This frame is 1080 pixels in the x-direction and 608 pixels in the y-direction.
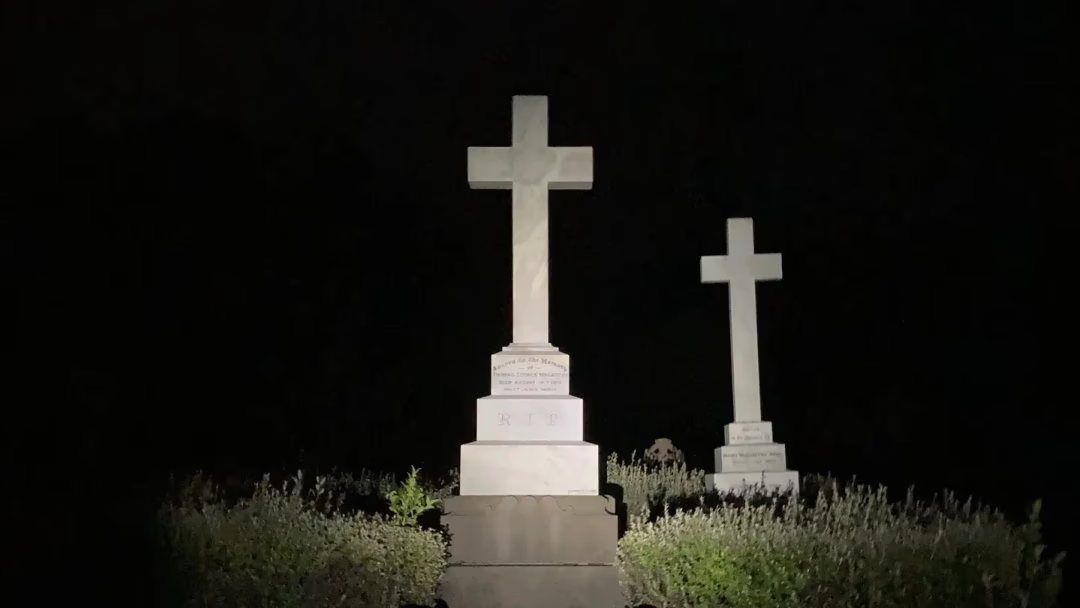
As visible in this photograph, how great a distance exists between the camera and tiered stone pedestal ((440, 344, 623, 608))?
6344 millimetres

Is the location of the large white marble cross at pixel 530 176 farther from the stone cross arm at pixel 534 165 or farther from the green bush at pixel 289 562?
the green bush at pixel 289 562

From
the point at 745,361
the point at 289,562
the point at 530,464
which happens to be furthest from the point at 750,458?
the point at 289,562

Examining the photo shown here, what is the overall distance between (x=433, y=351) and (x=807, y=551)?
1639 centimetres

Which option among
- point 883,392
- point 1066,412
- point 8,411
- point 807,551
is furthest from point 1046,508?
point 8,411

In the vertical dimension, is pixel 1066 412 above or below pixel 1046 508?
above

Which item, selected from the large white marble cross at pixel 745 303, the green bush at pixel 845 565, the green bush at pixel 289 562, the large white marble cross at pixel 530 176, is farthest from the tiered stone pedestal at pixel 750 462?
the green bush at pixel 289 562

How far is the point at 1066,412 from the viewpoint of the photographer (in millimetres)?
17359

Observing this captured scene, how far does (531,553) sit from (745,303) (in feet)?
18.4

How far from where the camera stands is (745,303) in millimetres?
11117

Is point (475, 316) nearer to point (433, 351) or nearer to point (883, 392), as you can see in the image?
point (433, 351)

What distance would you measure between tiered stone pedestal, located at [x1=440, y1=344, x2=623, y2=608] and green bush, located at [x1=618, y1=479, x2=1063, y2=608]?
420 mm

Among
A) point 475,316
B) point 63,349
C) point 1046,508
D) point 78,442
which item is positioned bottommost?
point 1046,508

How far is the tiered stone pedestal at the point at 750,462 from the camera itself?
34.6ft

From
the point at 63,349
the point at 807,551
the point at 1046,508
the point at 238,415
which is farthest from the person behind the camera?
the point at 238,415
